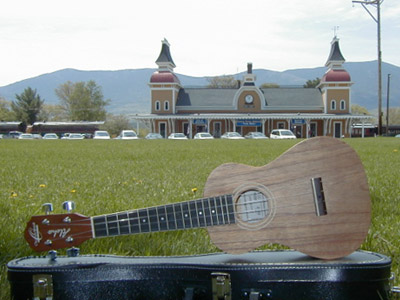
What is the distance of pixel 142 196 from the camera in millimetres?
4797

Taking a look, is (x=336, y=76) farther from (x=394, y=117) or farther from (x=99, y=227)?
(x=394, y=117)

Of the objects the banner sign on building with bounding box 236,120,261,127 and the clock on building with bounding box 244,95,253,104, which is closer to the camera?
the banner sign on building with bounding box 236,120,261,127

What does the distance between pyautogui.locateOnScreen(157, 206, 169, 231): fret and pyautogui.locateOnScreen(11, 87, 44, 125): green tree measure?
87.4m

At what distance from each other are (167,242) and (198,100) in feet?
172

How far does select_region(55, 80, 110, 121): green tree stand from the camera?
91.6 m

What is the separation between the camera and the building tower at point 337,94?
52250 millimetres

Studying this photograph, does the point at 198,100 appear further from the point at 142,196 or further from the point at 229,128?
the point at 142,196

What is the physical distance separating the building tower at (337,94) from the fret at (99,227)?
5216cm

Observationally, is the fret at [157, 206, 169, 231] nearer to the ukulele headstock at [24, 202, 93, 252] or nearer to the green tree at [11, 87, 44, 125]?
the ukulele headstock at [24, 202, 93, 252]

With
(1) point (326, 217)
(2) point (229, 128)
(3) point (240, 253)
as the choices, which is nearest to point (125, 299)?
(3) point (240, 253)

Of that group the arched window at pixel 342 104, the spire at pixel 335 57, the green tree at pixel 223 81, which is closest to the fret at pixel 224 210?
the arched window at pixel 342 104

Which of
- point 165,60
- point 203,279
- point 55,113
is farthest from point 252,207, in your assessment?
point 55,113

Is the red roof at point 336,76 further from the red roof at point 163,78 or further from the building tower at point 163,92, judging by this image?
the red roof at point 163,78

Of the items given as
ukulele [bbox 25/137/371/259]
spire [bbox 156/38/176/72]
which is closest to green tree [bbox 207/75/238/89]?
spire [bbox 156/38/176/72]
